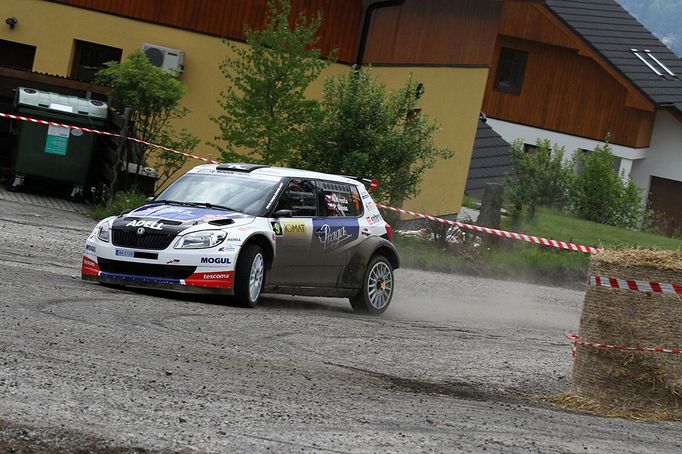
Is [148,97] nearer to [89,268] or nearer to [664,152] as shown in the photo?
[89,268]

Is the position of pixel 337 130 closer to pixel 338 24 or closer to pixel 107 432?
pixel 338 24

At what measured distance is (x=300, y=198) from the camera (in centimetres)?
1580

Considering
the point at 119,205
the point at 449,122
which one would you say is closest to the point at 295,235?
the point at 119,205

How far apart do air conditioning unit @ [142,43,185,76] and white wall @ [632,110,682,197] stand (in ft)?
95.0

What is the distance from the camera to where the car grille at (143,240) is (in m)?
14.2

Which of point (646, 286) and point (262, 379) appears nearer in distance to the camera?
point (262, 379)

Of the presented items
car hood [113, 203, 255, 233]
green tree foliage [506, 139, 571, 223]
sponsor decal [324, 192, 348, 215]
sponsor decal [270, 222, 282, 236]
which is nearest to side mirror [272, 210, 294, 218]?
sponsor decal [270, 222, 282, 236]

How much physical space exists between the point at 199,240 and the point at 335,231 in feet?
7.91

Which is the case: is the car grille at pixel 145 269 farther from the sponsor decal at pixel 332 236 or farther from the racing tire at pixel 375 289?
the racing tire at pixel 375 289

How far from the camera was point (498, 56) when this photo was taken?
2125 inches

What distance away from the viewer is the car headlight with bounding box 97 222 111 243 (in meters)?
14.6

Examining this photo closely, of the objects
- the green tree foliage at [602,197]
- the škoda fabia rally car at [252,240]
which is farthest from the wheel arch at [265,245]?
the green tree foliage at [602,197]

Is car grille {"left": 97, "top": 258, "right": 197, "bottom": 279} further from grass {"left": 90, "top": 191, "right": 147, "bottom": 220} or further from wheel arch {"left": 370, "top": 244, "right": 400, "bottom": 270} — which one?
grass {"left": 90, "top": 191, "right": 147, "bottom": 220}

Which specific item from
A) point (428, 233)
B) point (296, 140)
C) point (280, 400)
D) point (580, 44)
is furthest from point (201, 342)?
point (580, 44)
